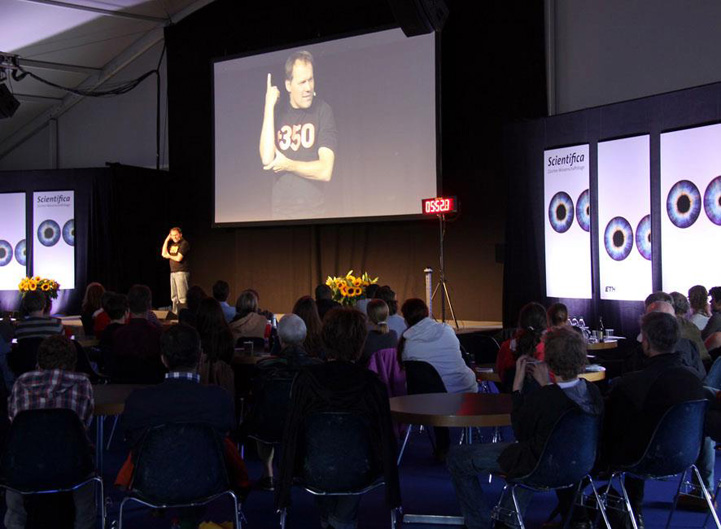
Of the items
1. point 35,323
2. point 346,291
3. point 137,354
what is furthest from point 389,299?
point 35,323

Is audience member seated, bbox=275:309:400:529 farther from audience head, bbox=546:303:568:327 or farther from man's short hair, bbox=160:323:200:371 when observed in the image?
audience head, bbox=546:303:568:327

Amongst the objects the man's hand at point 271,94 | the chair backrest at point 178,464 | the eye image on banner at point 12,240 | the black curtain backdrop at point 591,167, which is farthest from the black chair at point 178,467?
the eye image on banner at point 12,240

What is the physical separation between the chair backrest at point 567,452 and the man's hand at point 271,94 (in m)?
10.6

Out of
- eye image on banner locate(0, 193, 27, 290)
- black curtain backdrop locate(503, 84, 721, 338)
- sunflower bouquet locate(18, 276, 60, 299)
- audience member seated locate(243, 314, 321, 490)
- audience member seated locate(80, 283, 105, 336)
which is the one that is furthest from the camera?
eye image on banner locate(0, 193, 27, 290)

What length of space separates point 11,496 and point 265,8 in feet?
37.5

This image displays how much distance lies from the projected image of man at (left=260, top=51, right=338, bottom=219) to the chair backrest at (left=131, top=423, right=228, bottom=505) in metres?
9.56

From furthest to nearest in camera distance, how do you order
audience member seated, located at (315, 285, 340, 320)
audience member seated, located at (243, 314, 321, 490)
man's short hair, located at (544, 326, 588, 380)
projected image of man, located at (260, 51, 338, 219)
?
projected image of man, located at (260, 51, 338, 219), audience member seated, located at (315, 285, 340, 320), audience member seated, located at (243, 314, 321, 490), man's short hair, located at (544, 326, 588, 380)

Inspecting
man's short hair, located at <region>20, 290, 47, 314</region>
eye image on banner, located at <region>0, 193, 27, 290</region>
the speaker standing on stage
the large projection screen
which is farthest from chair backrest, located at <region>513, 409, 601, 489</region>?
eye image on banner, located at <region>0, 193, 27, 290</region>

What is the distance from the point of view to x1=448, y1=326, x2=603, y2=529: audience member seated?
3.44 meters

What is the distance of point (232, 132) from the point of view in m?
14.0

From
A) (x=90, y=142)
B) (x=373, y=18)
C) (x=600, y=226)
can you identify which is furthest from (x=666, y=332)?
(x=90, y=142)

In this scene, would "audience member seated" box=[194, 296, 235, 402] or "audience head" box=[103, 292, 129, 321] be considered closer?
"audience member seated" box=[194, 296, 235, 402]

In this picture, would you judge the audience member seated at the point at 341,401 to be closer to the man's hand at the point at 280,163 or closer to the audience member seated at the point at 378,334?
the audience member seated at the point at 378,334

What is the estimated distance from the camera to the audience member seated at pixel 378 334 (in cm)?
589
